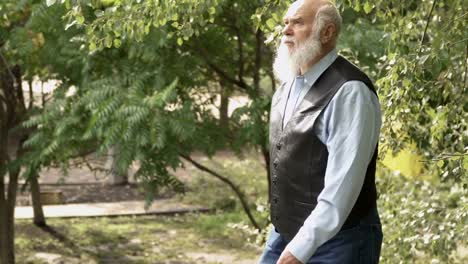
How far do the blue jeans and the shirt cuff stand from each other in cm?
13

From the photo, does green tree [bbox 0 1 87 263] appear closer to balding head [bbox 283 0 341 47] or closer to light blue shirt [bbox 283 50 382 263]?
balding head [bbox 283 0 341 47]

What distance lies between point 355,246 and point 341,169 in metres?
0.31

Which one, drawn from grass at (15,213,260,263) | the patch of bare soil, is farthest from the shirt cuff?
the patch of bare soil

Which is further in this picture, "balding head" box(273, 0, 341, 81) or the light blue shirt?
"balding head" box(273, 0, 341, 81)

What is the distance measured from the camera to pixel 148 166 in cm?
883

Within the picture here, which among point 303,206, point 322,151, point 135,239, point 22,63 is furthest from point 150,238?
point 322,151

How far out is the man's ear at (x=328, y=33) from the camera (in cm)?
320

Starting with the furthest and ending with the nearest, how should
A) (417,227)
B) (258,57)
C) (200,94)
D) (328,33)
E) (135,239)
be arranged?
(135,239)
(258,57)
(200,94)
(417,227)
(328,33)

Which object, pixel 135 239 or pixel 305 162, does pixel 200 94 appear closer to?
pixel 135 239

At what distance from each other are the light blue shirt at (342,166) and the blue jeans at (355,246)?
0.12 meters

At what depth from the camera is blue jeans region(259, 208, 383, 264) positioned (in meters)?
3.12

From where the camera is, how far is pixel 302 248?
299cm

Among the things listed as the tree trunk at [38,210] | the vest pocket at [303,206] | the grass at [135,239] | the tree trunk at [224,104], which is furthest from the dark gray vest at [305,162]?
the tree trunk at [38,210]

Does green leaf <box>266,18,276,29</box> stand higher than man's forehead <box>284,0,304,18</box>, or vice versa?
green leaf <box>266,18,276,29</box>
